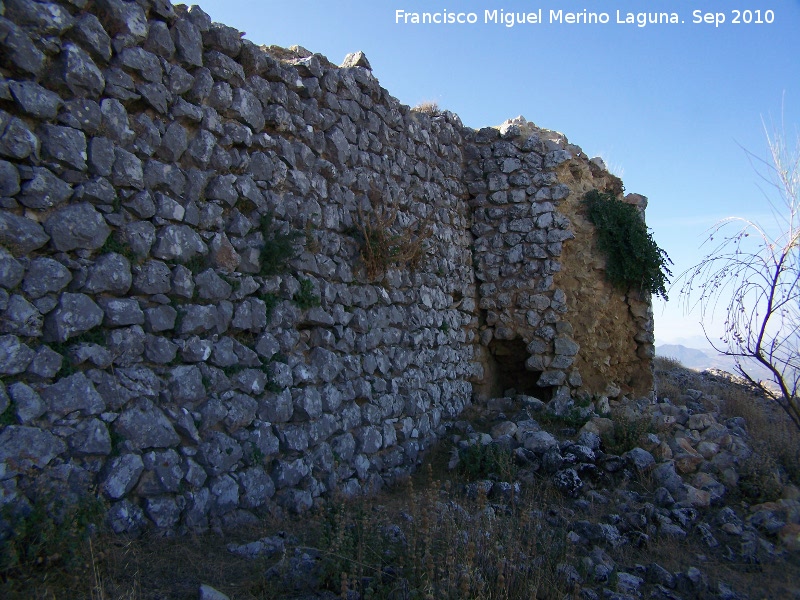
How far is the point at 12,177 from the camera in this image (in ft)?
10.9

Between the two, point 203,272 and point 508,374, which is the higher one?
point 203,272

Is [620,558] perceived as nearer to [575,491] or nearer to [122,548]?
[575,491]

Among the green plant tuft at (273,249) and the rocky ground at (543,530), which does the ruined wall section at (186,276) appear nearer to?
the green plant tuft at (273,249)

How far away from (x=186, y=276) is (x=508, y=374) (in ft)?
18.4

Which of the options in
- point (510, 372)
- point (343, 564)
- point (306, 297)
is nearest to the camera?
point (343, 564)

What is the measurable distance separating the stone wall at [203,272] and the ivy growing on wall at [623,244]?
233 cm

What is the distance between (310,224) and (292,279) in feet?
1.81

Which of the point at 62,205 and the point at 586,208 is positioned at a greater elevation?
the point at 586,208

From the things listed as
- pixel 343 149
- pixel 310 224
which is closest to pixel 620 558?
pixel 310 224

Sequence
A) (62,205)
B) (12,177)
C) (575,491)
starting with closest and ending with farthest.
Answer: (12,177) < (62,205) < (575,491)

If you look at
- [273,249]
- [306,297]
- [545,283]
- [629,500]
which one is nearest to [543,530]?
[629,500]

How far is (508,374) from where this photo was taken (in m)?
8.86

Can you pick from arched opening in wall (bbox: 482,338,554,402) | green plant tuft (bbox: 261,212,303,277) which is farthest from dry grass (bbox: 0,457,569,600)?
arched opening in wall (bbox: 482,338,554,402)

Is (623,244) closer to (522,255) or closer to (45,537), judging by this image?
(522,255)
